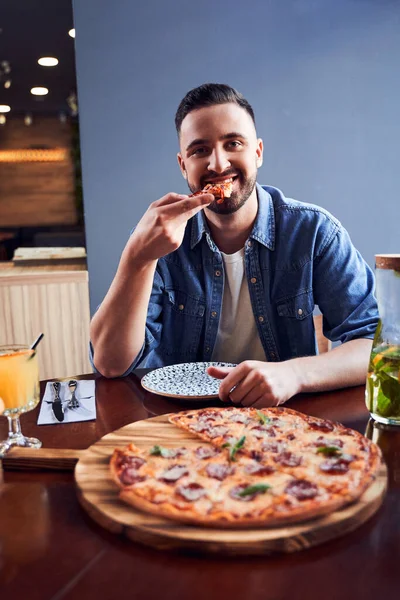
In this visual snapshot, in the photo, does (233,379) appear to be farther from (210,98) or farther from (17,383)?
(210,98)

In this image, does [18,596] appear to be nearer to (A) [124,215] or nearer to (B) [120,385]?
(B) [120,385]

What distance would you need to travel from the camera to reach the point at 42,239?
3.89 metres

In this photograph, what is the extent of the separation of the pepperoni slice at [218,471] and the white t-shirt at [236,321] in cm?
105

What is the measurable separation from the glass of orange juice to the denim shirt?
659 mm

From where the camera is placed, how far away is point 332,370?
1421mm

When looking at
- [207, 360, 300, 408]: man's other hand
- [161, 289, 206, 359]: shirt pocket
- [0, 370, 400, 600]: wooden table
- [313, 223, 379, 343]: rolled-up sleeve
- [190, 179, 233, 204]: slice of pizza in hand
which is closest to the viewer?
[0, 370, 400, 600]: wooden table

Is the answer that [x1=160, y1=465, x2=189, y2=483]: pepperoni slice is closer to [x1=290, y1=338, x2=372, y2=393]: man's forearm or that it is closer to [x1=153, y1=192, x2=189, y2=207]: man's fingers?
[x1=290, y1=338, x2=372, y2=393]: man's forearm

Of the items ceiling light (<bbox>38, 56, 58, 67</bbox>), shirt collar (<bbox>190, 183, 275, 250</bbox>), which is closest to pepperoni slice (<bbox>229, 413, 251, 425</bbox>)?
shirt collar (<bbox>190, 183, 275, 250</bbox>)

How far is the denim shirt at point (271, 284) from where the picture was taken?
6.02ft

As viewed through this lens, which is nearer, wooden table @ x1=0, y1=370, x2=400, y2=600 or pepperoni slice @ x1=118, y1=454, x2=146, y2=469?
wooden table @ x1=0, y1=370, x2=400, y2=600

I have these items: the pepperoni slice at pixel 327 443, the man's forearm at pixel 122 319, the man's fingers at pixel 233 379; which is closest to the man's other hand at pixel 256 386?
the man's fingers at pixel 233 379

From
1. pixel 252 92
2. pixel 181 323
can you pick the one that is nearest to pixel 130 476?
pixel 181 323

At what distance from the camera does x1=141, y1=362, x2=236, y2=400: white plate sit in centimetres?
134

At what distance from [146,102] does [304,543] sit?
2.95 meters
